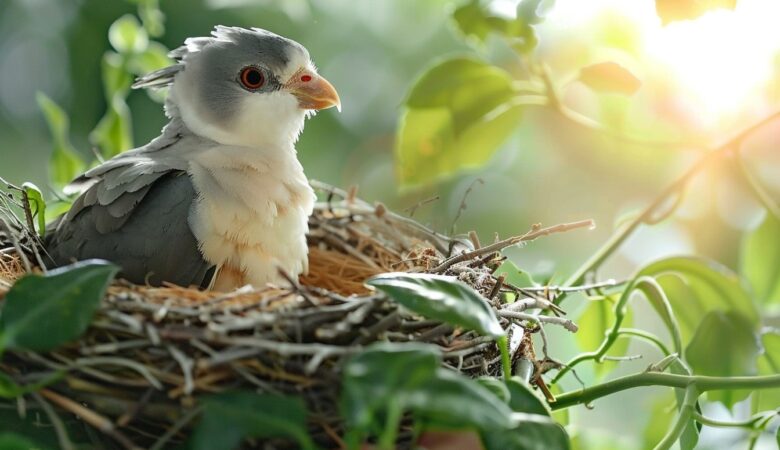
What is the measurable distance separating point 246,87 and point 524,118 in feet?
2.08

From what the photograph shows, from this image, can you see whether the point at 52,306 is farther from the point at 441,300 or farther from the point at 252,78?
the point at 252,78

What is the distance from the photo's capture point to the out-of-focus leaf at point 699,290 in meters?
1.42

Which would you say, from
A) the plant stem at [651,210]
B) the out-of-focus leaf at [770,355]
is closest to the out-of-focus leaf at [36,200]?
the plant stem at [651,210]

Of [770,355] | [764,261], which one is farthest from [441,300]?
[764,261]

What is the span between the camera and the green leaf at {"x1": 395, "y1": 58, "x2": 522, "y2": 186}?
1.47 metres

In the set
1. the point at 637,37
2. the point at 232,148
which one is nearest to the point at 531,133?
the point at 637,37

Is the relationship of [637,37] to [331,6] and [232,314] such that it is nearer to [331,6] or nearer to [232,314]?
[232,314]

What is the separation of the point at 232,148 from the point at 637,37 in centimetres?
86

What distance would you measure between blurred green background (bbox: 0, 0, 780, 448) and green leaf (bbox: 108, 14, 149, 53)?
0.17m

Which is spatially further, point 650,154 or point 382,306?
Result: point 650,154

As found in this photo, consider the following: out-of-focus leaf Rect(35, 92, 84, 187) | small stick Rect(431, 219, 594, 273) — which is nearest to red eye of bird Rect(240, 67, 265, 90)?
out-of-focus leaf Rect(35, 92, 84, 187)

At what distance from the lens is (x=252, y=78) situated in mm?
1556

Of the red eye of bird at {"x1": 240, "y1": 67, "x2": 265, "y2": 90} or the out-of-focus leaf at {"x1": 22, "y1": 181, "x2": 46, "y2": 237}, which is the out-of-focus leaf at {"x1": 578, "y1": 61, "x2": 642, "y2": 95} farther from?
the out-of-focus leaf at {"x1": 22, "y1": 181, "x2": 46, "y2": 237}

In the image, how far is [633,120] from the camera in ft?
5.87
